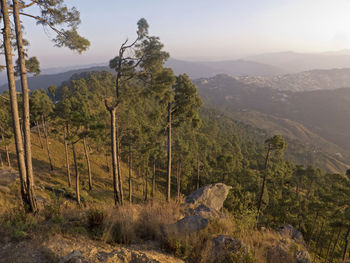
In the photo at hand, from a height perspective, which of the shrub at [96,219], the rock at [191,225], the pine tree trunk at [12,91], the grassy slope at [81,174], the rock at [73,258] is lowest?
the grassy slope at [81,174]

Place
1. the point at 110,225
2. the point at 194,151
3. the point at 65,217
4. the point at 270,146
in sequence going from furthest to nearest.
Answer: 1. the point at 194,151
2. the point at 270,146
3. the point at 65,217
4. the point at 110,225

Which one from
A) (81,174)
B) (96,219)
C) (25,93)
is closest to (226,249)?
(96,219)

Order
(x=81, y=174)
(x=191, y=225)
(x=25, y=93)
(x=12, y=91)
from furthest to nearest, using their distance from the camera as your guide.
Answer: (x=81, y=174)
(x=25, y=93)
(x=12, y=91)
(x=191, y=225)

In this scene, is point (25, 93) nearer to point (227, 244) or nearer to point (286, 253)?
point (227, 244)

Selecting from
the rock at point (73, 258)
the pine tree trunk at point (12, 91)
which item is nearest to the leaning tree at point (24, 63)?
the pine tree trunk at point (12, 91)

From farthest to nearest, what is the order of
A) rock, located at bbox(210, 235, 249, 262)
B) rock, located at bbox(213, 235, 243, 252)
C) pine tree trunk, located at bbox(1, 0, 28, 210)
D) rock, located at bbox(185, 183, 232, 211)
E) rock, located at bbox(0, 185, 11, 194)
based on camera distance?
rock, located at bbox(185, 183, 232, 211), rock, located at bbox(0, 185, 11, 194), pine tree trunk, located at bbox(1, 0, 28, 210), rock, located at bbox(213, 235, 243, 252), rock, located at bbox(210, 235, 249, 262)

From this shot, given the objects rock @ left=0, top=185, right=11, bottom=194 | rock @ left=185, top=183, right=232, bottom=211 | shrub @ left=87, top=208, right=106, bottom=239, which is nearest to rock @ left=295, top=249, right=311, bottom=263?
shrub @ left=87, top=208, right=106, bottom=239

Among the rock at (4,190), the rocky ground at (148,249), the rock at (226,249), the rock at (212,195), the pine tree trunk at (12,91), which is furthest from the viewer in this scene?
the rock at (212,195)

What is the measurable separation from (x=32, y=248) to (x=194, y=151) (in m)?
42.6

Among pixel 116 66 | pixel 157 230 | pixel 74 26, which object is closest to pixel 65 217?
pixel 157 230

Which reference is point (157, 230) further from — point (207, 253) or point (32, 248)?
point (32, 248)

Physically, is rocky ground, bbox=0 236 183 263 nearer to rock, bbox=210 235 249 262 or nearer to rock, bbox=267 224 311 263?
rock, bbox=210 235 249 262

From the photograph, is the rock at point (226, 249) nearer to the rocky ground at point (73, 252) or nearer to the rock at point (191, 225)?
the rock at point (191, 225)

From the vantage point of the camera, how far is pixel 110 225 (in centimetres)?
528
